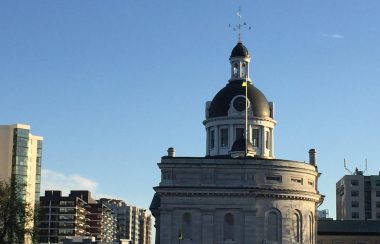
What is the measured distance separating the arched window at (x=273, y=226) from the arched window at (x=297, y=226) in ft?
7.66

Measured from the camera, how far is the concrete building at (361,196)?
622 ft

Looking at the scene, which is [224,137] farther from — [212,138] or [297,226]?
[297,226]

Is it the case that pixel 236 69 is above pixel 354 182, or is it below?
above

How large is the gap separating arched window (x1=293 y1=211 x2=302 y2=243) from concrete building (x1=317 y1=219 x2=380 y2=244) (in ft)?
42.0

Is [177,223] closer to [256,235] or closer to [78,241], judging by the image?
[256,235]

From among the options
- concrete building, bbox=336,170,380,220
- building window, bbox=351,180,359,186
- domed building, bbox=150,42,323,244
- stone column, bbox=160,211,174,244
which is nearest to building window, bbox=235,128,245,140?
domed building, bbox=150,42,323,244

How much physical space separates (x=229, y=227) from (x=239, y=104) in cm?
1888

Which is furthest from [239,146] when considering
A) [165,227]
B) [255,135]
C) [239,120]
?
[165,227]

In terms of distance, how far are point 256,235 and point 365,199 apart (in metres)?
90.8

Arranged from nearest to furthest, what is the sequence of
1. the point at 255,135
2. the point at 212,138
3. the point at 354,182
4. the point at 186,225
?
the point at 186,225 < the point at 255,135 < the point at 212,138 < the point at 354,182

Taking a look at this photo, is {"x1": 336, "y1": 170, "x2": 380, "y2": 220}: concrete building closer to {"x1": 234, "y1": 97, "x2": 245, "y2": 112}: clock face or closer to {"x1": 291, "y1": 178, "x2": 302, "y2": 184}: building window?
{"x1": 234, "y1": 97, "x2": 245, "y2": 112}: clock face

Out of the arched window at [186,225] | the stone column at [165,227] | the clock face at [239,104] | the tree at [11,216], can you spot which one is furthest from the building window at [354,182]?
the tree at [11,216]

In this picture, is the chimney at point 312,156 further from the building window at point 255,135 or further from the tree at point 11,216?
the tree at point 11,216

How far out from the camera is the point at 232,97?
388 feet
